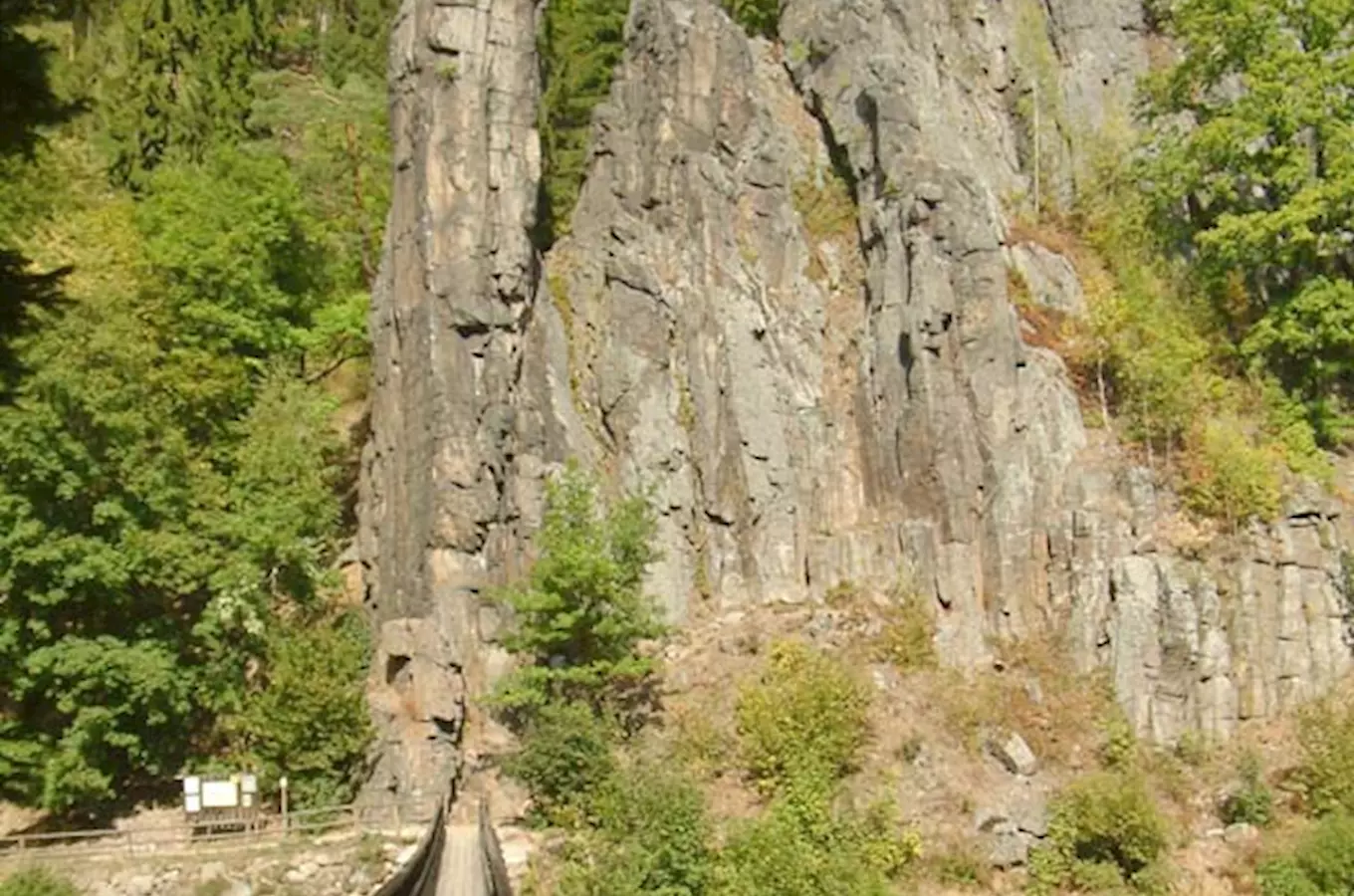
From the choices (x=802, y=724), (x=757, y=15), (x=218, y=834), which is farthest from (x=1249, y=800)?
(x=757, y=15)

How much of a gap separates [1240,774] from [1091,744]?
298 centimetres

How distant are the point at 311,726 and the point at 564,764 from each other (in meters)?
5.22

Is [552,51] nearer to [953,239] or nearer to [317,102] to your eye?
[317,102]

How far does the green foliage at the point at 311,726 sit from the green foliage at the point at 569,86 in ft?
46.9

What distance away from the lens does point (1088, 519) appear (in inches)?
1165

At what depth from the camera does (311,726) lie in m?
26.0

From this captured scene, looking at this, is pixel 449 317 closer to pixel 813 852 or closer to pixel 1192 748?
pixel 813 852

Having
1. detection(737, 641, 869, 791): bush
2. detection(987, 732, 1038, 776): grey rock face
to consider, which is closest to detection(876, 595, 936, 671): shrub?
detection(737, 641, 869, 791): bush

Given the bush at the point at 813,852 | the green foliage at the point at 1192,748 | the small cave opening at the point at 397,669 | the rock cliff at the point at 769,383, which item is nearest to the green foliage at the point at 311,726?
the rock cliff at the point at 769,383

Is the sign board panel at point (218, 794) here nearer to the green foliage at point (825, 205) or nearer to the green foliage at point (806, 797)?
the green foliage at point (806, 797)

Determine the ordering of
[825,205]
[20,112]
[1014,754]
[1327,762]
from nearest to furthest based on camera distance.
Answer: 1. [20,112]
2. [1327,762]
3. [1014,754]
4. [825,205]

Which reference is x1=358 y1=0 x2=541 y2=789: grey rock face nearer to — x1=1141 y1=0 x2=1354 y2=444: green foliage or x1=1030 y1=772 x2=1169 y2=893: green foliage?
x1=1030 y1=772 x2=1169 y2=893: green foliage

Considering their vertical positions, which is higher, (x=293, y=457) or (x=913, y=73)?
(x=913, y=73)

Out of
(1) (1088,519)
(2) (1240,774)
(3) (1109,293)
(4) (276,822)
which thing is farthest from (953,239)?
(4) (276,822)
